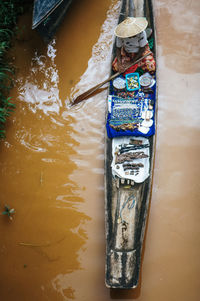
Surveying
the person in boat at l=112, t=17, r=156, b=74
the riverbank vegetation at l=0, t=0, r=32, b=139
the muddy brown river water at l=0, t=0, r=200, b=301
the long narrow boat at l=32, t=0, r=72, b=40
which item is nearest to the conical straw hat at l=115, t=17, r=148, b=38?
the person in boat at l=112, t=17, r=156, b=74

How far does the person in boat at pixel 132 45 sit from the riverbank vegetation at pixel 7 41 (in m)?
1.39

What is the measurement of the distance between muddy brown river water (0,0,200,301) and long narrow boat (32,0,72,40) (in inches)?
4.3

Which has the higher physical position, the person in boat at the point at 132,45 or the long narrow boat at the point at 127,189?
the person in boat at the point at 132,45

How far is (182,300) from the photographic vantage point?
245 cm

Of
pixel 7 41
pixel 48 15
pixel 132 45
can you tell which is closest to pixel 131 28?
pixel 132 45

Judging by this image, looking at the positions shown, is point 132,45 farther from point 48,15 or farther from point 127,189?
point 127,189

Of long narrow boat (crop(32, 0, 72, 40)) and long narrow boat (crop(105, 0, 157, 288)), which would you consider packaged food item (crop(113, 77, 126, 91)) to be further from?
long narrow boat (crop(32, 0, 72, 40))

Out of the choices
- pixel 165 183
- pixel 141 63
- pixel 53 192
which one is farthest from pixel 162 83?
pixel 53 192

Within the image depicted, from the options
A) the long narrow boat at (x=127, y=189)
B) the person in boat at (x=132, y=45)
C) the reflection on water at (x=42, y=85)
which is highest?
the person in boat at (x=132, y=45)

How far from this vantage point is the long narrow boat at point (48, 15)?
3.25m

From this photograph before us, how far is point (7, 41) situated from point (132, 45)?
5.81 feet

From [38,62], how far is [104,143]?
150 cm

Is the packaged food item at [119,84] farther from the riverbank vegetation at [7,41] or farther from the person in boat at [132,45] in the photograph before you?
the riverbank vegetation at [7,41]

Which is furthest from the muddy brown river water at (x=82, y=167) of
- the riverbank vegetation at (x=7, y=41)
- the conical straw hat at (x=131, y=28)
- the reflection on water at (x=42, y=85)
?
the conical straw hat at (x=131, y=28)
